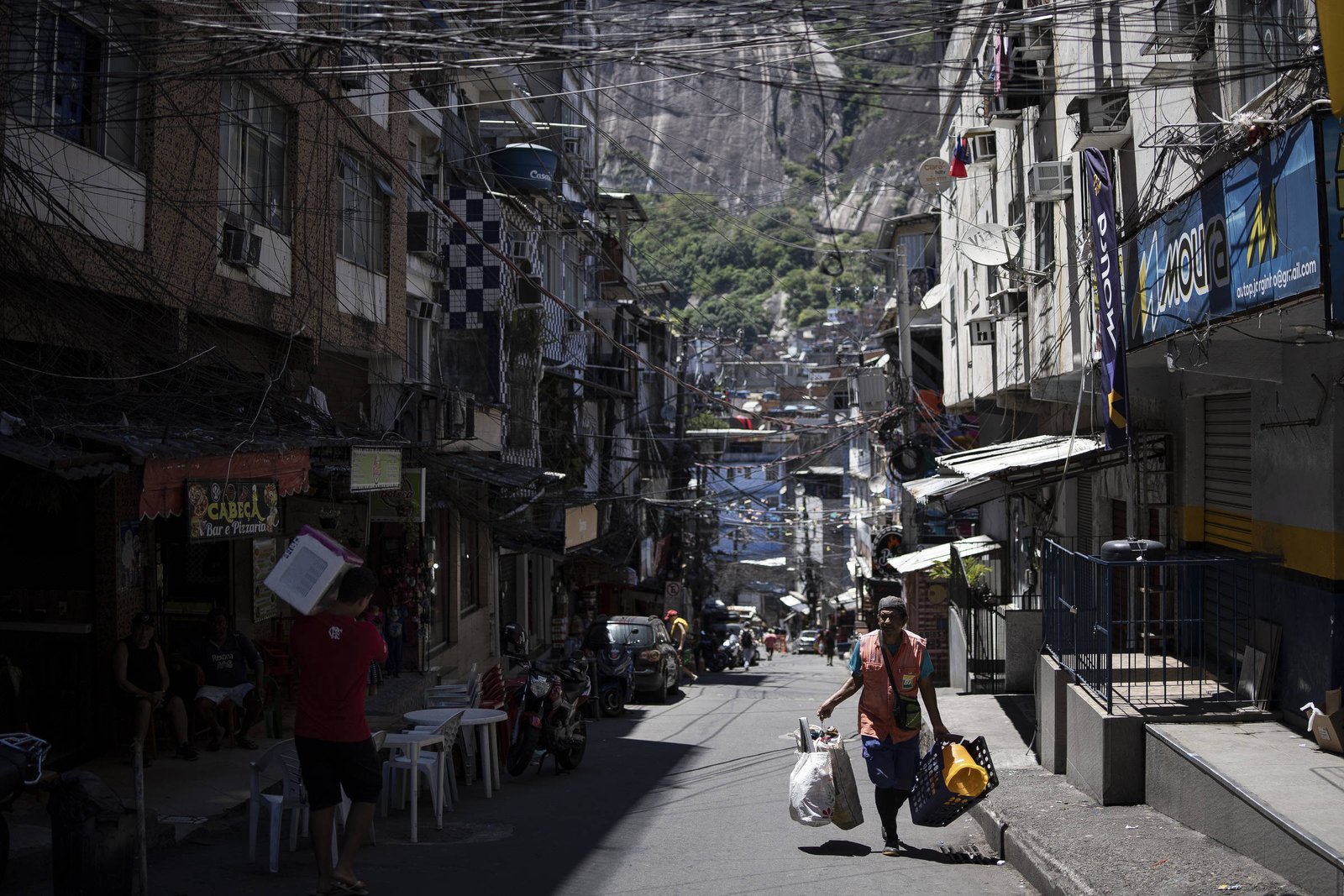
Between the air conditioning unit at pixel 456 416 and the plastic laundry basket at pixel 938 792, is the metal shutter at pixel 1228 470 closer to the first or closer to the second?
the plastic laundry basket at pixel 938 792

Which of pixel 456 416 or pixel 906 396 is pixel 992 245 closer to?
pixel 456 416

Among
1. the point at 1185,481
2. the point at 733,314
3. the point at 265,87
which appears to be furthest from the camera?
the point at 733,314

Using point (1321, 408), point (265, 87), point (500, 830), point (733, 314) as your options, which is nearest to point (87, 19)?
point (265, 87)

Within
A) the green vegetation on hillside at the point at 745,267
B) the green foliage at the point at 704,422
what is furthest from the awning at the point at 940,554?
the green vegetation on hillside at the point at 745,267

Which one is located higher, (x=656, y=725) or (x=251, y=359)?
(x=251, y=359)

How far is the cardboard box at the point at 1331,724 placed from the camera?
24.7ft

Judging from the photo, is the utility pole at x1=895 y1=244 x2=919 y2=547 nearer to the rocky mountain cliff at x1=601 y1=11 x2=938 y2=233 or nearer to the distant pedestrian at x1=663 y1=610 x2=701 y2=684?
the distant pedestrian at x1=663 y1=610 x2=701 y2=684

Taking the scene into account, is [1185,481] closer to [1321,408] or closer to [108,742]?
[1321,408]

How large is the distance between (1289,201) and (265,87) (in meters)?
10.7

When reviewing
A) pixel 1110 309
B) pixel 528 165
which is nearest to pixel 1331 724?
pixel 1110 309

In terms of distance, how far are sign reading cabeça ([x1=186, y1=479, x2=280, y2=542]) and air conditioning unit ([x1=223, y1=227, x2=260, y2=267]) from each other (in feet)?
11.3

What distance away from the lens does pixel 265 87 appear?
13.5 m

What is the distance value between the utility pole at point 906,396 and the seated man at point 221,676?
17.9 m

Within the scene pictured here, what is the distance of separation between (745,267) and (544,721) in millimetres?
87169
